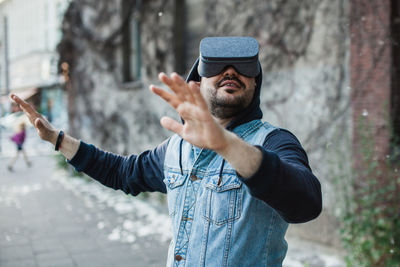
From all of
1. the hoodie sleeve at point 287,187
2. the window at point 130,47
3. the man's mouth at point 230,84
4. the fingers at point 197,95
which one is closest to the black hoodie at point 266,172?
the hoodie sleeve at point 287,187

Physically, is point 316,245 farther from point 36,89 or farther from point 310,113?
point 36,89

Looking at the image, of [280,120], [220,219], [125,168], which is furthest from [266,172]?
[280,120]

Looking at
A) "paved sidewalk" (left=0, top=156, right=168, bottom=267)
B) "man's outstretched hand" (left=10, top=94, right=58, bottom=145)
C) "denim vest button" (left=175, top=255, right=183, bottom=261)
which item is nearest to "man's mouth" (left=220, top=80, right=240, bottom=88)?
"denim vest button" (left=175, top=255, right=183, bottom=261)

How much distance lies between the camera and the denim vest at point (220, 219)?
1.63 m

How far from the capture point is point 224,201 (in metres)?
1.67

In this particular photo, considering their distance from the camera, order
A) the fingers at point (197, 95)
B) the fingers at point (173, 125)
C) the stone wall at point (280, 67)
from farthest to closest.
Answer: the stone wall at point (280, 67)
the fingers at point (173, 125)
the fingers at point (197, 95)

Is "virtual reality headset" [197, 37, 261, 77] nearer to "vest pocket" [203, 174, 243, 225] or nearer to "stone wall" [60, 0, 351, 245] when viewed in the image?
"vest pocket" [203, 174, 243, 225]

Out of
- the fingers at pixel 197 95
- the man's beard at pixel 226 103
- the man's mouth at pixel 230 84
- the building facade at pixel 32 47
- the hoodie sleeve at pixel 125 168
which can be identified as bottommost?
the building facade at pixel 32 47

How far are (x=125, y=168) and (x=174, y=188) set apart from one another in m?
0.55

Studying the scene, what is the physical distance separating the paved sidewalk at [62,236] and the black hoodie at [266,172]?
2737mm

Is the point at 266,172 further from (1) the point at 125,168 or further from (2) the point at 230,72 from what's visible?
(1) the point at 125,168

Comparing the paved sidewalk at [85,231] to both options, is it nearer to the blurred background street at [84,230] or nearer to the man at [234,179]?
the blurred background street at [84,230]

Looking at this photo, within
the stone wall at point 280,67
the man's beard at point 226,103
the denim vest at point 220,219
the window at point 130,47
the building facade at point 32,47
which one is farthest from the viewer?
the building facade at point 32,47

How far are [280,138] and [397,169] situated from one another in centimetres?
292
